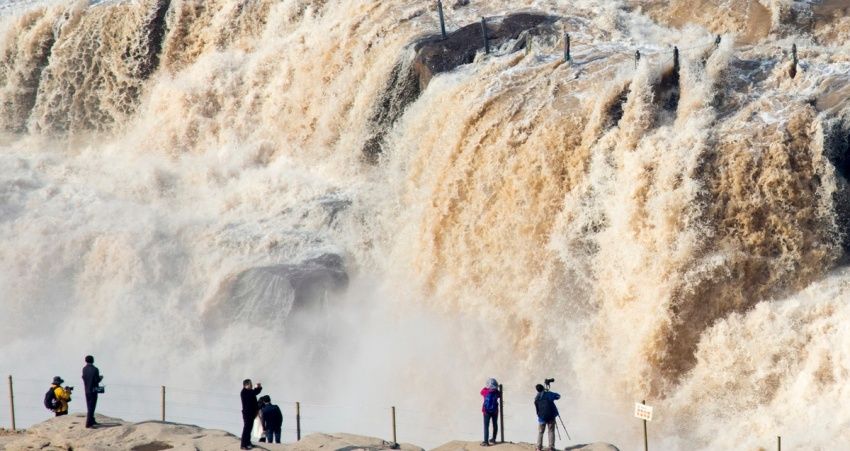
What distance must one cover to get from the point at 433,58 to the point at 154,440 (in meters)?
11.6

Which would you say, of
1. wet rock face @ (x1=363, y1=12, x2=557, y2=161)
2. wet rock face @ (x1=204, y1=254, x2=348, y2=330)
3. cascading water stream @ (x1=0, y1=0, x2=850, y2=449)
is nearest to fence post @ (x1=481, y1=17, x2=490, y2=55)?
wet rock face @ (x1=363, y1=12, x2=557, y2=161)

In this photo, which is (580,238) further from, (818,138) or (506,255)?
(818,138)

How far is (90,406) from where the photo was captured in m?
18.2

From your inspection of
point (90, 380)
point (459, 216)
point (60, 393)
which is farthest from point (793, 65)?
point (60, 393)

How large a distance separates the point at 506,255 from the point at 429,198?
2300mm

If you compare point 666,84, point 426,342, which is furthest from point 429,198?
point 666,84

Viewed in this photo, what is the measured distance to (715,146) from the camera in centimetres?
2223

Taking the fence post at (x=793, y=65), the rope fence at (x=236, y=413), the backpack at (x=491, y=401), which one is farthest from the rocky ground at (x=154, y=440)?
the fence post at (x=793, y=65)

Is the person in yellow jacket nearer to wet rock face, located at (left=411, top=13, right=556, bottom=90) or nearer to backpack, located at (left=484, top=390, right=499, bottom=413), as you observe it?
backpack, located at (left=484, top=390, right=499, bottom=413)

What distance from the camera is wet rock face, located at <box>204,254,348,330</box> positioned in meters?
26.5

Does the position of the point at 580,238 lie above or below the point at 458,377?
above

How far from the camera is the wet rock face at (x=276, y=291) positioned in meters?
26.5

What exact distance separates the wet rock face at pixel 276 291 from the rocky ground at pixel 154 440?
7622 millimetres

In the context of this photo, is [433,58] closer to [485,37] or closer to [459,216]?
[485,37]
